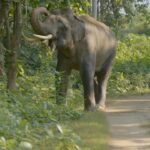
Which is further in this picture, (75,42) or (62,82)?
(62,82)

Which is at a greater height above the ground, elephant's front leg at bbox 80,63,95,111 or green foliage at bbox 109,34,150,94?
elephant's front leg at bbox 80,63,95,111

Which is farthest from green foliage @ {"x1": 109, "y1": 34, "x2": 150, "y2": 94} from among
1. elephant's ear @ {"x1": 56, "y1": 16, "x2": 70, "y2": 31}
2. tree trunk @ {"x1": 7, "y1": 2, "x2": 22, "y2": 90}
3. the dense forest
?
tree trunk @ {"x1": 7, "y1": 2, "x2": 22, "y2": 90}

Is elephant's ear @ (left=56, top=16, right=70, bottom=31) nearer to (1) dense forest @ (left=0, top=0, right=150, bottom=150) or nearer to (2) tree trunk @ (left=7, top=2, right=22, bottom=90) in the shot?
(1) dense forest @ (left=0, top=0, right=150, bottom=150)

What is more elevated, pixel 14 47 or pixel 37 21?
pixel 37 21

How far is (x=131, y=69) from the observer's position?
20.0 metres

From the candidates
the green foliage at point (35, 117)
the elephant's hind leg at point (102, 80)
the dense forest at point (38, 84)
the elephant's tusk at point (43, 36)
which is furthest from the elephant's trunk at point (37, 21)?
the elephant's hind leg at point (102, 80)

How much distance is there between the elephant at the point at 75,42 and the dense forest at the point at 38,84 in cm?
30

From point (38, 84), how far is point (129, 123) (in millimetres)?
1815

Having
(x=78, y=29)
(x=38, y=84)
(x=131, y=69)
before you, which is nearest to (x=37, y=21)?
(x=38, y=84)

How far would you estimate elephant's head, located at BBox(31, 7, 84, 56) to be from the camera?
10.2 metres

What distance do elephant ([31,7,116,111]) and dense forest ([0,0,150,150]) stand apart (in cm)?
30

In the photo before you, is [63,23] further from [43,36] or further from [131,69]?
[131,69]

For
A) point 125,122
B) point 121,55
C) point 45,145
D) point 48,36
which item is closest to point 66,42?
point 48,36

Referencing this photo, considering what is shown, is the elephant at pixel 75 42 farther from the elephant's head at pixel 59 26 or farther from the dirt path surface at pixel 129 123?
the dirt path surface at pixel 129 123
